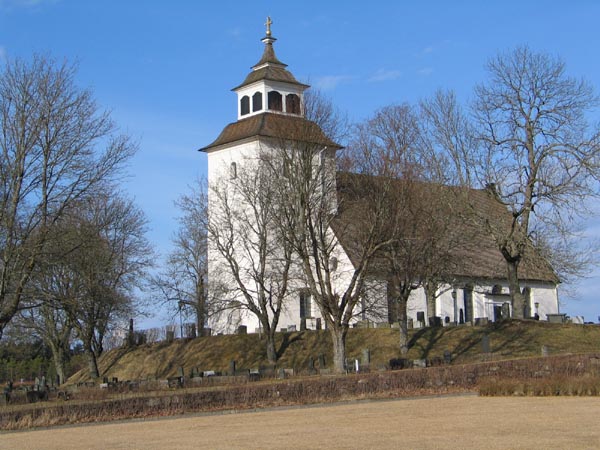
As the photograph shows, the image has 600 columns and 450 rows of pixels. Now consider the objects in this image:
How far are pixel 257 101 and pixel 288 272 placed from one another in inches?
647

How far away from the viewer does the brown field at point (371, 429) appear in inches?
597

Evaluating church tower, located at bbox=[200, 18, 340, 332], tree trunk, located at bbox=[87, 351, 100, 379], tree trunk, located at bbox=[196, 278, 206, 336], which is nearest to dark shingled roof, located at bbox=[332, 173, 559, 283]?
church tower, located at bbox=[200, 18, 340, 332]

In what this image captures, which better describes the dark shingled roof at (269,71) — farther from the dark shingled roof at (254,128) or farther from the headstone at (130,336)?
the headstone at (130,336)

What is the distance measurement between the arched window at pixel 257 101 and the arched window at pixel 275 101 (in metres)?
0.74

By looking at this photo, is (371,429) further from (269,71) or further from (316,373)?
(269,71)

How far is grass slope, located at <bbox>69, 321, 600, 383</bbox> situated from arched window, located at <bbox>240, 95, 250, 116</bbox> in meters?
16.3

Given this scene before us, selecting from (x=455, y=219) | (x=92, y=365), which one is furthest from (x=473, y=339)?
(x=92, y=365)

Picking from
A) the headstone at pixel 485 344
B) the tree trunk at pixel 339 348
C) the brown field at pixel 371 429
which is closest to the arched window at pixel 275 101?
the headstone at pixel 485 344

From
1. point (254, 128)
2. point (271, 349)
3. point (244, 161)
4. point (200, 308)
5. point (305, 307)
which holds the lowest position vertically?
point (271, 349)

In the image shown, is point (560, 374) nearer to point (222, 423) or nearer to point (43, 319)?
point (222, 423)

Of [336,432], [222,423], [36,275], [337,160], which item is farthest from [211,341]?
[336,432]

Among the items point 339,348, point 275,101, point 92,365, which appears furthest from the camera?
point 275,101

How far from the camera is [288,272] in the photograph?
49.3m

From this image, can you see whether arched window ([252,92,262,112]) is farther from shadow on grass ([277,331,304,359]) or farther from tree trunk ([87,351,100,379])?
tree trunk ([87,351,100,379])
